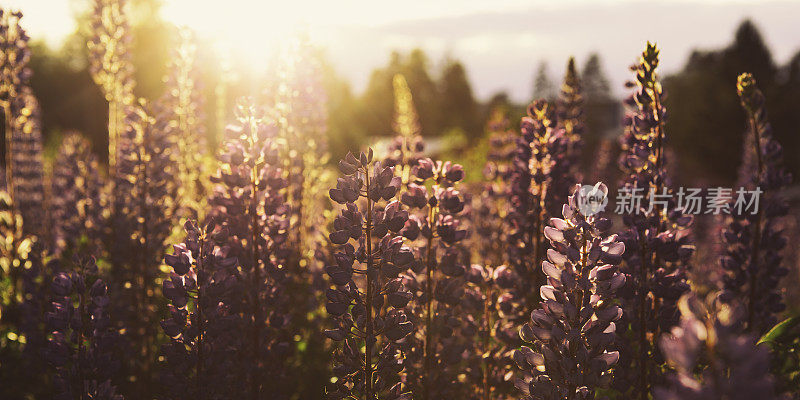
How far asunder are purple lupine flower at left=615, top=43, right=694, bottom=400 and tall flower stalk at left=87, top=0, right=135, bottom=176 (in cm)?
388

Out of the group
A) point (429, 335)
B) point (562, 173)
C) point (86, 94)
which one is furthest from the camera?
point (86, 94)

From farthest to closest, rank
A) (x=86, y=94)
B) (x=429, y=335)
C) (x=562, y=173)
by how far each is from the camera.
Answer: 1. (x=86, y=94)
2. (x=562, y=173)
3. (x=429, y=335)

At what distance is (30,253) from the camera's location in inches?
158

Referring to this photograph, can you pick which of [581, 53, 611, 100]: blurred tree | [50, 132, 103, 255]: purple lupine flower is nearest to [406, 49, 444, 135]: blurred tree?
[581, 53, 611, 100]: blurred tree

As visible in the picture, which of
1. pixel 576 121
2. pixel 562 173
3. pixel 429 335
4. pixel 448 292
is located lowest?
pixel 429 335

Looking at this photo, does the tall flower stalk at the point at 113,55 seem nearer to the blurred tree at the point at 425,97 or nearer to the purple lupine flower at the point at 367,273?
the purple lupine flower at the point at 367,273

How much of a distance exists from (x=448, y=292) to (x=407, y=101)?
263cm

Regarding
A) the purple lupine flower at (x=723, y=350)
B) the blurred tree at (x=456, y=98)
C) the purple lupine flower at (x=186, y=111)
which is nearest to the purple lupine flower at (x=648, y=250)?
the purple lupine flower at (x=723, y=350)

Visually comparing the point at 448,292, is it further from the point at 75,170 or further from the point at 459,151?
the point at 459,151

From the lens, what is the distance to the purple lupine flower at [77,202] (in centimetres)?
509

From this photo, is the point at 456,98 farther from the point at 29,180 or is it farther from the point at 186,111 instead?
the point at 186,111

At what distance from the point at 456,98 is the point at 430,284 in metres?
62.3

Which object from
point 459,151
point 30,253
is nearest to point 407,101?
point 30,253

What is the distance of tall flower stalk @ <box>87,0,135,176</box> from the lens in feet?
15.9
